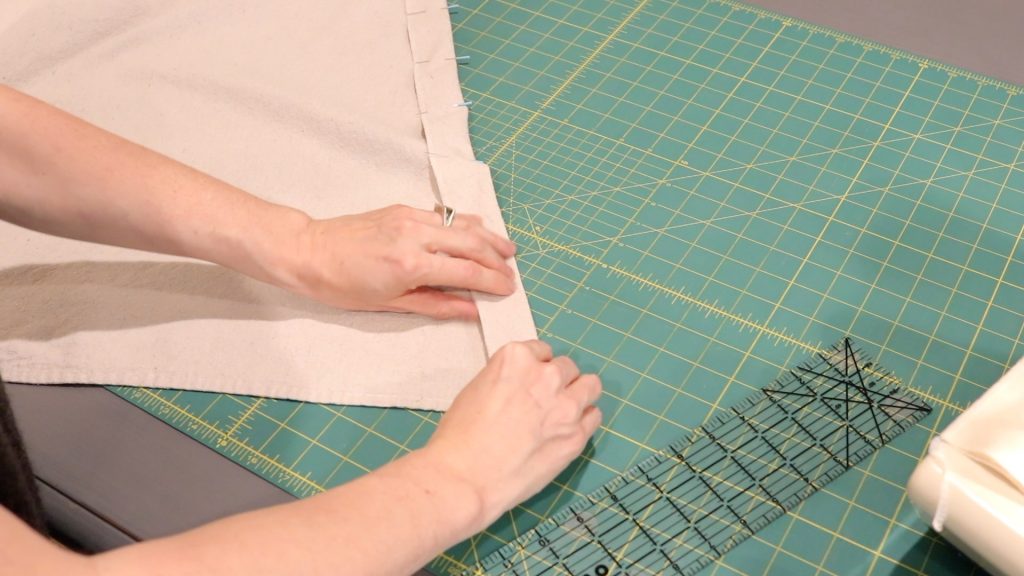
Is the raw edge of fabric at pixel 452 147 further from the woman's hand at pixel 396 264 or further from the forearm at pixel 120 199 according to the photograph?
the forearm at pixel 120 199

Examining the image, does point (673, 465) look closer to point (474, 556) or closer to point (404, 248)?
point (474, 556)

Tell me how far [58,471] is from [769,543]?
0.77 metres

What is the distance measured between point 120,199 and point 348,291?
267 millimetres

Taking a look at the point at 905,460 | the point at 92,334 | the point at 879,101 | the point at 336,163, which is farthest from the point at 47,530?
the point at 879,101

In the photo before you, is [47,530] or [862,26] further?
[862,26]

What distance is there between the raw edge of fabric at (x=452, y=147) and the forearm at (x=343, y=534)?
28 centimetres

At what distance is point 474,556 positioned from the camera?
898mm

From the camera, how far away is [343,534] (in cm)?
72

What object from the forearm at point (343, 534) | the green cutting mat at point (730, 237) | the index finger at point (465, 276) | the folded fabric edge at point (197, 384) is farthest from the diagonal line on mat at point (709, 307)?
the forearm at point (343, 534)

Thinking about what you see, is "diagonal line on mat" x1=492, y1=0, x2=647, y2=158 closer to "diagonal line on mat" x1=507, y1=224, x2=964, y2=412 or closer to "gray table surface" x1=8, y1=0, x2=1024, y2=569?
"diagonal line on mat" x1=507, y1=224, x2=964, y2=412

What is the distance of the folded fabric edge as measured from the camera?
3.39 feet

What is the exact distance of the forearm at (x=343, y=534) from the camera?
657 millimetres

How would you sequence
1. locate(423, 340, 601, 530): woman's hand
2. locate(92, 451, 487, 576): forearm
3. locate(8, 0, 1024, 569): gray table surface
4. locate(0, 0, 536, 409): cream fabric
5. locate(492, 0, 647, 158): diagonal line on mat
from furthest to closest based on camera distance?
locate(492, 0, 647, 158): diagonal line on mat → locate(0, 0, 536, 409): cream fabric → locate(8, 0, 1024, 569): gray table surface → locate(423, 340, 601, 530): woman's hand → locate(92, 451, 487, 576): forearm

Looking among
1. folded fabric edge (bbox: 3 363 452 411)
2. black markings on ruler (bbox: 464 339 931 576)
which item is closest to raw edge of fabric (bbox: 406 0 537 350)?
folded fabric edge (bbox: 3 363 452 411)
